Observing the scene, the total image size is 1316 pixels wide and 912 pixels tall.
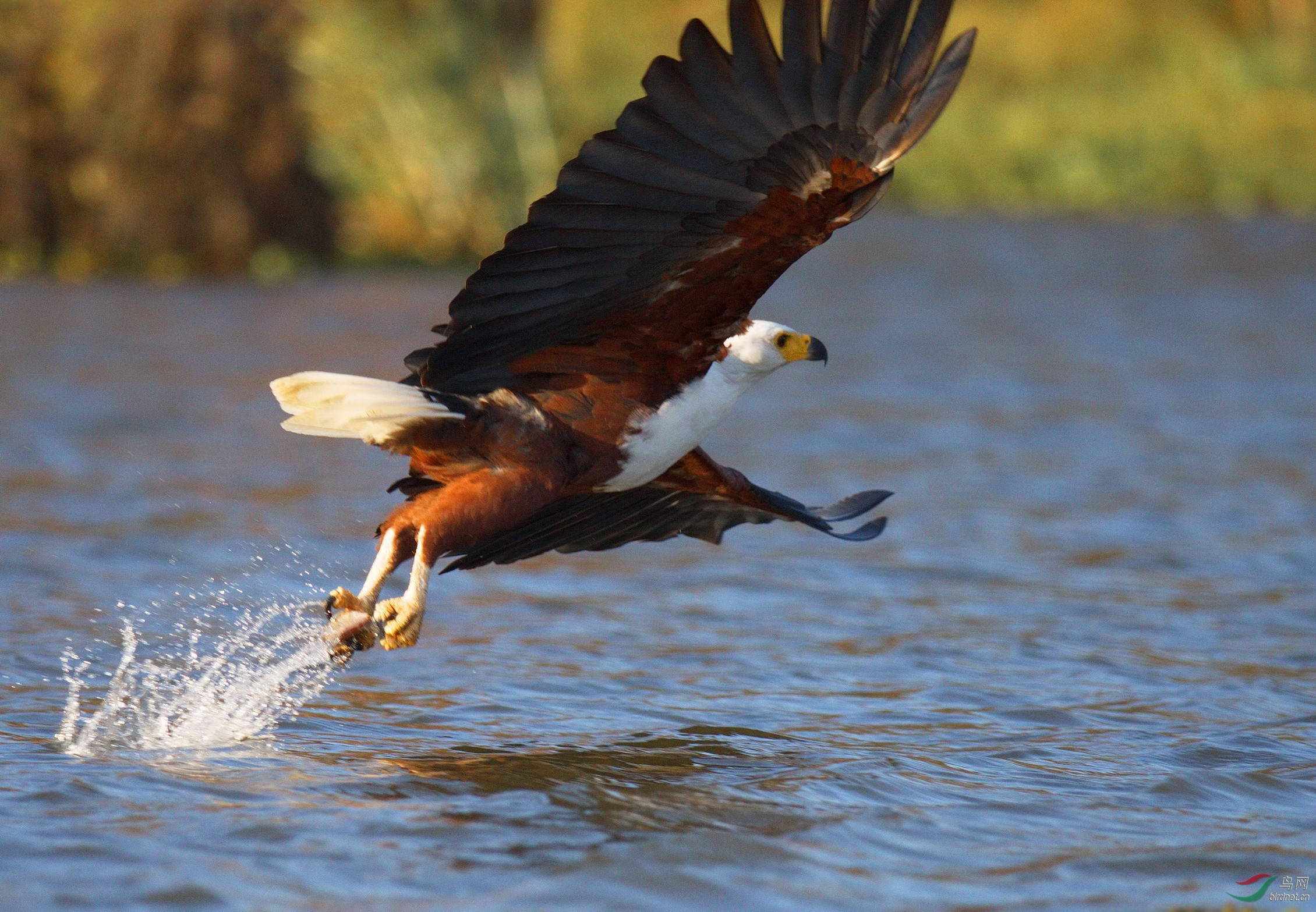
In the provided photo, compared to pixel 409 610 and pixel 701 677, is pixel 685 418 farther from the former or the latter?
pixel 701 677

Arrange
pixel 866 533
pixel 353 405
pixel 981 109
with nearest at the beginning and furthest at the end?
pixel 353 405 → pixel 866 533 → pixel 981 109

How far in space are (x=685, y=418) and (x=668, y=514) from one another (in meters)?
0.75

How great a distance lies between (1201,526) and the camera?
8711 mm

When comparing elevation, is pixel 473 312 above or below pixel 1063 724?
above

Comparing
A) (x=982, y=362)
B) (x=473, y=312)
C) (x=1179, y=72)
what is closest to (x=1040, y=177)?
(x=1179, y=72)

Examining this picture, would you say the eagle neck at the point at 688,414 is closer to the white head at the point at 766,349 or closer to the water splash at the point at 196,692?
the white head at the point at 766,349

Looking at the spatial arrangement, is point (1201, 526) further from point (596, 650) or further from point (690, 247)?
point (690, 247)

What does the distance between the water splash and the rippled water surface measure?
17 millimetres

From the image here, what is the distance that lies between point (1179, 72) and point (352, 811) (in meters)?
33.5

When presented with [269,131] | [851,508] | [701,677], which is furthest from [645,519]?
[269,131]

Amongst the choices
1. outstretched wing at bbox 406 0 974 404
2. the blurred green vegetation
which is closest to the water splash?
outstretched wing at bbox 406 0 974 404

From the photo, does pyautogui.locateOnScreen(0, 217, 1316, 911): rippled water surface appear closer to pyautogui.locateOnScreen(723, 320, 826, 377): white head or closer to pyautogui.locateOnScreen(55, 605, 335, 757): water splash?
pyautogui.locateOnScreen(55, 605, 335, 757): water splash

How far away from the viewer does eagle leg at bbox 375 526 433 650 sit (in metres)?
4.58

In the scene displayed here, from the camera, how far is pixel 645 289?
450 centimetres
